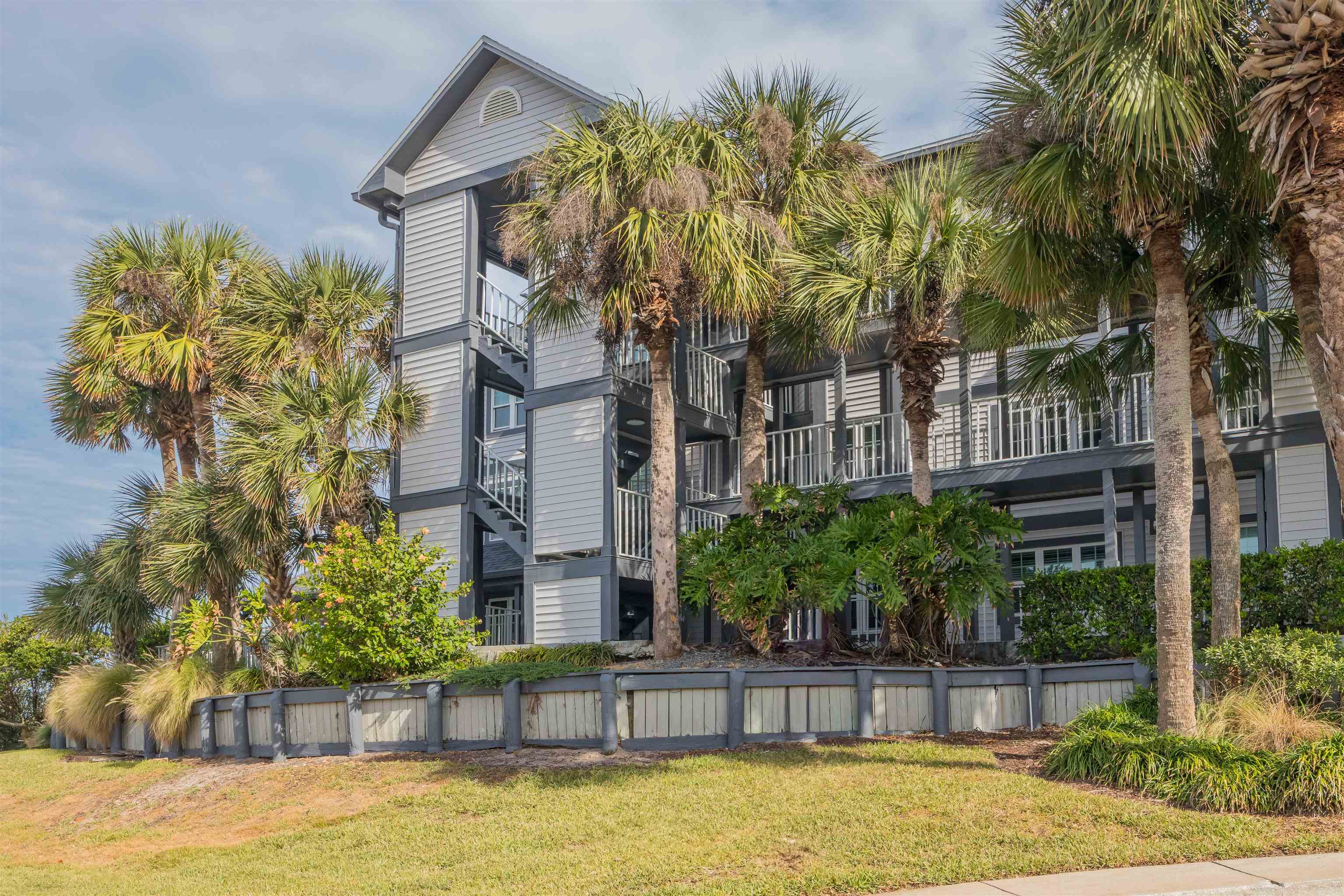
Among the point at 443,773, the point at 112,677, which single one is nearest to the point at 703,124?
the point at 443,773

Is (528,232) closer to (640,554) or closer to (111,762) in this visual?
(640,554)

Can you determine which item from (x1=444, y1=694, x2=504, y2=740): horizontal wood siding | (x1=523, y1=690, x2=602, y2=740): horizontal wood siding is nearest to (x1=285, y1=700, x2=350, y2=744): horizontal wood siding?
(x1=444, y1=694, x2=504, y2=740): horizontal wood siding

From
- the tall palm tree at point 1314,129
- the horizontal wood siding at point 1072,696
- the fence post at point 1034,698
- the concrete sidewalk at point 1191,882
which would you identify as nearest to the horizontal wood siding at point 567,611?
the horizontal wood siding at point 1072,696

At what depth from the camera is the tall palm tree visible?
9117mm

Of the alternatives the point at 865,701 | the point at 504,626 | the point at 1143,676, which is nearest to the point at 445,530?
the point at 504,626

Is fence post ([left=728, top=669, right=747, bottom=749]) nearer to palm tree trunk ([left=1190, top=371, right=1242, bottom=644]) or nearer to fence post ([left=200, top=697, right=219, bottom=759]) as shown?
palm tree trunk ([left=1190, top=371, right=1242, bottom=644])

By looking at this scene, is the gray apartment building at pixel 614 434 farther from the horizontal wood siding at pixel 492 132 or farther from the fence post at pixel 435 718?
the fence post at pixel 435 718

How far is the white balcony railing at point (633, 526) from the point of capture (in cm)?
1973

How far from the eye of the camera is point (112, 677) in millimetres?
19156

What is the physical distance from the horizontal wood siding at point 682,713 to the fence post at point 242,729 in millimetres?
5871

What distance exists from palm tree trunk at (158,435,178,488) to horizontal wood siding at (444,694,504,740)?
1163 cm

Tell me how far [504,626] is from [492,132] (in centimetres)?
939

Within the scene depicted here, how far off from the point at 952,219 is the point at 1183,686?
697cm

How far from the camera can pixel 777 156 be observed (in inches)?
687
